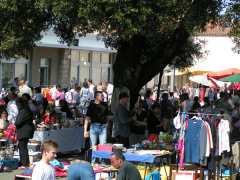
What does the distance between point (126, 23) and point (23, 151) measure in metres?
4.04

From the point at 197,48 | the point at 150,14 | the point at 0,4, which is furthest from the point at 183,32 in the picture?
the point at 197,48

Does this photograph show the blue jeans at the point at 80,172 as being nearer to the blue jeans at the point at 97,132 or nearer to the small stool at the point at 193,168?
the small stool at the point at 193,168

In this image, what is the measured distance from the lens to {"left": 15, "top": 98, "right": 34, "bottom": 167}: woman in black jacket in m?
14.6

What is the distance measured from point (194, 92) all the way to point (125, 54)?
87.6 ft

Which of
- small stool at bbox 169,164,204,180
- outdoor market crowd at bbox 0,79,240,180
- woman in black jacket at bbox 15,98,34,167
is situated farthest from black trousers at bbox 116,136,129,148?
small stool at bbox 169,164,204,180

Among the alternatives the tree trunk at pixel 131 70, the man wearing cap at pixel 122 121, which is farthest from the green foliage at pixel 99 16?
the tree trunk at pixel 131 70

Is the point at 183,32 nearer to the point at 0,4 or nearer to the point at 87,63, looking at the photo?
the point at 0,4

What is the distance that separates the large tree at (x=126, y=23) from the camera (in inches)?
525

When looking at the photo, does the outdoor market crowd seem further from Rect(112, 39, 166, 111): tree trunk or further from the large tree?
the large tree

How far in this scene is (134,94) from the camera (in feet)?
59.5

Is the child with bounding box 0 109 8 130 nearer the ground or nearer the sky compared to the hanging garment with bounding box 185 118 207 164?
nearer the sky

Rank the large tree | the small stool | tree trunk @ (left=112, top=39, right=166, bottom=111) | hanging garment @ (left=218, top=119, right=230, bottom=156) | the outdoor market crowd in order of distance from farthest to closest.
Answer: tree trunk @ (left=112, top=39, right=166, bottom=111) → the outdoor market crowd → the large tree → hanging garment @ (left=218, top=119, right=230, bottom=156) → the small stool

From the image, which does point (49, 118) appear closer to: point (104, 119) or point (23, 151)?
point (104, 119)

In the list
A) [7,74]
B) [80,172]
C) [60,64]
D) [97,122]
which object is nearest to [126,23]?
[97,122]
